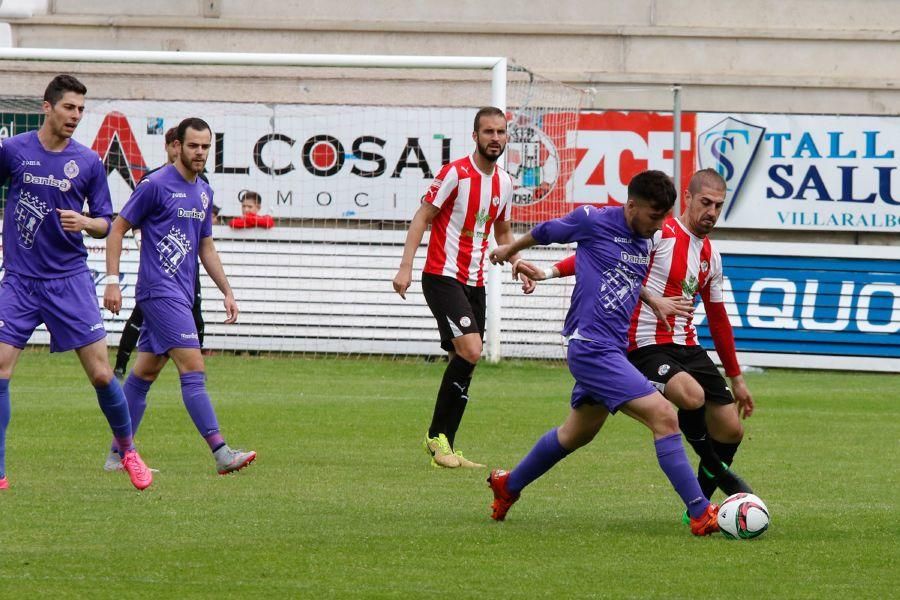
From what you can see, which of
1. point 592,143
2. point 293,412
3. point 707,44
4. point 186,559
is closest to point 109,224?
point 186,559

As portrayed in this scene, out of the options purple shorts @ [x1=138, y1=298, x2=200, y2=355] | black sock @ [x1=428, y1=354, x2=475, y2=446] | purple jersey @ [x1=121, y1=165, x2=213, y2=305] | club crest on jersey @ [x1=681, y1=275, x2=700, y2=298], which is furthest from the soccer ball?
purple jersey @ [x1=121, y1=165, x2=213, y2=305]

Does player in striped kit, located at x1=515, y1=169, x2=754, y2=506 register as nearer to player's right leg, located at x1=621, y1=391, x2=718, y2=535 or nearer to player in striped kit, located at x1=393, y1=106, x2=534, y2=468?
player's right leg, located at x1=621, y1=391, x2=718, y2=535

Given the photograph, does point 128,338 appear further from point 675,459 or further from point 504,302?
point 675,459

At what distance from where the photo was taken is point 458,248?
10.1m

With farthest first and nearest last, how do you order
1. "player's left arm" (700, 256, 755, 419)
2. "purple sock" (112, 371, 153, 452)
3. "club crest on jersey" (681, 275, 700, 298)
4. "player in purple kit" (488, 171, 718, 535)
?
1. "purple sock" (112, 371, 153, 452)
2. "club crest on jersey" (681, 275, 700, 298)
3. "player's left arm" (700, 256, 755, 419)
4. "player in purple kit" (488, 171, 718, 535)

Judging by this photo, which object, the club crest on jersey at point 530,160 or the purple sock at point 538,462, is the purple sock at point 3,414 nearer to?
the purple sock at point 538,462

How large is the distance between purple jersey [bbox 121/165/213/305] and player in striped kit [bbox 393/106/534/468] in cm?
150

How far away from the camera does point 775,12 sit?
2161 cm

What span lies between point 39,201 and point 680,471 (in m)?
3.82

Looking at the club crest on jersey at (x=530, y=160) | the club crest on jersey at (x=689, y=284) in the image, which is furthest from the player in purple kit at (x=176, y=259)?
the club crest on jersey at (x=530, y=160)

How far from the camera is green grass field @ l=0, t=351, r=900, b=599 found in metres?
5.89

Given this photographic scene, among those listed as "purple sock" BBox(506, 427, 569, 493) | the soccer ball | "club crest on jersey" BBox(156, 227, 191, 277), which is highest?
"club crest on jersey" BBox(156, 227, 191, 277)

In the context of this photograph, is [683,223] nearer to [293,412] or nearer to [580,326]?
[580,326]

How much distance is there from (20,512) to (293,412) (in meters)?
5.33
